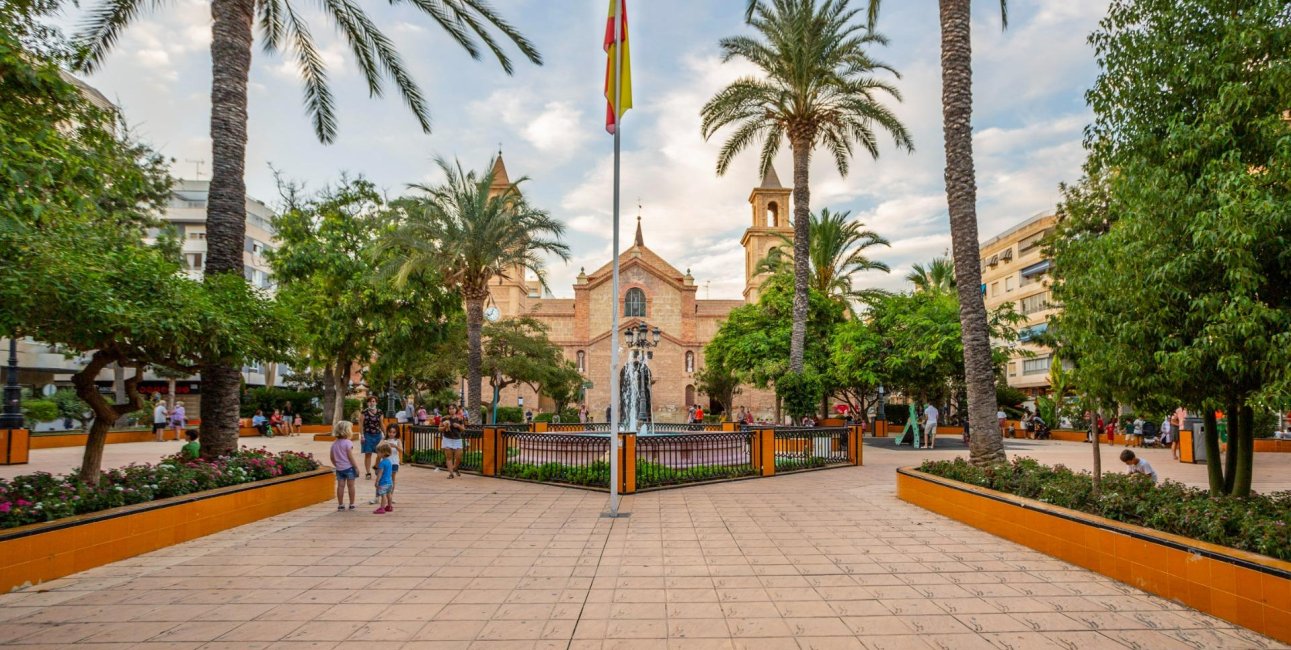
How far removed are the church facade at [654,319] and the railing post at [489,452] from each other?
3722 cm

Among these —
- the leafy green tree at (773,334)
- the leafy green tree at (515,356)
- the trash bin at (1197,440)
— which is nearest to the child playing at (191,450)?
the leafy green tree at (773,334)

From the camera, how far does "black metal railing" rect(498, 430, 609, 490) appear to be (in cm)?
1273

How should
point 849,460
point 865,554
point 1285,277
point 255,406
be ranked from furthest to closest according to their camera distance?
point 255,406 → point 849,460 → point 865,554 → point 1285,277

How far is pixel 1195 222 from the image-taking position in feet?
18.2

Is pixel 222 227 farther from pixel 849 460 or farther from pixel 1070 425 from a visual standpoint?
pixel 1070 425

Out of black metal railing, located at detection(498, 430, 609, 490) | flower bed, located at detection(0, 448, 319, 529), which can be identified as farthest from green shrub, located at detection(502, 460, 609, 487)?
flower bed, located at detection(0, 448, 319, 529)

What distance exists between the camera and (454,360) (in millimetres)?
32156

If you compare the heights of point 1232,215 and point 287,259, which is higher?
point 287,259

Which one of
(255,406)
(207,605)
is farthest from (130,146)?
(207,605)

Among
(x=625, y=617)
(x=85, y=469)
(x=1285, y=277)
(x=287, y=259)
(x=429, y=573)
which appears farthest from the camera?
(x=287, y=259)

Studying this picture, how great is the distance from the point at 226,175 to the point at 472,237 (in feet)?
32.4

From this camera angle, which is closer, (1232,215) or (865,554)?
(1232,215)

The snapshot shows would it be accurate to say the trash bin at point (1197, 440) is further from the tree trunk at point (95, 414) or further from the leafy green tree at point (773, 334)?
the tree trunk at point (95, 414)

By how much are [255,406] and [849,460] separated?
96.8 feet
